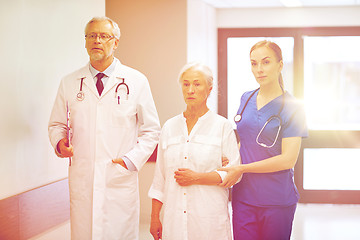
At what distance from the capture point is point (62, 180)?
2.82m

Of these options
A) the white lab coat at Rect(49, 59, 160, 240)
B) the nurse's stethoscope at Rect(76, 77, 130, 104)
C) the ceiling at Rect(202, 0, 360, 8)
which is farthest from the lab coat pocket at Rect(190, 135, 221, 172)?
the ceiling at Rect(202, 0, 360, 8)

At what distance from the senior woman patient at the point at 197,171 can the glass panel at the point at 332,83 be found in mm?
3640

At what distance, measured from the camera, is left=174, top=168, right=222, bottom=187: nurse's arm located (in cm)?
191

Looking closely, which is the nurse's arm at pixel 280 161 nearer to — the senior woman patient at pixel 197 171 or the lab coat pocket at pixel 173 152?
the senior woman patient at pixel 197 171

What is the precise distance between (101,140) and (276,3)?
3439 mm

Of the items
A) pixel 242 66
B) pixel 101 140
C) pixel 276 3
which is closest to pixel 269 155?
pixel 101 140

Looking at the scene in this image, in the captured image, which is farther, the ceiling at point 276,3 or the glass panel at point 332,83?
the glass panel at point 332,83

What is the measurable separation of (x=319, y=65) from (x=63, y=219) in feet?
12.8

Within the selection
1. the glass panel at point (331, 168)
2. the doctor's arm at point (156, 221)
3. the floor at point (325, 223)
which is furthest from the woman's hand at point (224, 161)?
the glass panel at point (331, 168)

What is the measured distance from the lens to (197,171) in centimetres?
198

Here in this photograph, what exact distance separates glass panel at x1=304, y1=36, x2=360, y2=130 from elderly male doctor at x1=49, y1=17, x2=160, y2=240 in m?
3.55

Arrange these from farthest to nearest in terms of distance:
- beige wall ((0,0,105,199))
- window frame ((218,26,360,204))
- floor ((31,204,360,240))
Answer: window frame ((218,26,360,204))
floor ((31,204,360,240))
beige wall ((0,0,105,199))

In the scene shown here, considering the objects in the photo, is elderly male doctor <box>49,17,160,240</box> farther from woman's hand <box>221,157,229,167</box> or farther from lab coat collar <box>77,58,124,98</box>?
woman's hand <box>221,157,229,167</box>

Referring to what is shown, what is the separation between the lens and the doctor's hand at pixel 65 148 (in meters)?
2.18
